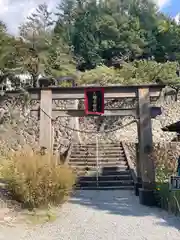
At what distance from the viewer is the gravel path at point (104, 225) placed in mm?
5449

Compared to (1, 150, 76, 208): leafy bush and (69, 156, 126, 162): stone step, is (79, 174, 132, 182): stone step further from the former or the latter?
(1, 150, 76, 208): leafy bush

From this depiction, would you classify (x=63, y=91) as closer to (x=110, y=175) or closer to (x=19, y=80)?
(x=110, y=175)

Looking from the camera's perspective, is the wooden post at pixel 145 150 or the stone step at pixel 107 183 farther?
the stone step at pixel 107 183

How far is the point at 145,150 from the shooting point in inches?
359

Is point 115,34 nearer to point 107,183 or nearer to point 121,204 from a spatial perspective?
point 107,183

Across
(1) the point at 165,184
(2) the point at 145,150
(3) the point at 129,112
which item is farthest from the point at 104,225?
(3) the point at 129,112


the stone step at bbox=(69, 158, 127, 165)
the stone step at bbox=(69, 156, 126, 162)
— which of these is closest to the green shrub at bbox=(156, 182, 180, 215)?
the stone step at bbox=(69, 158, 127, 165)

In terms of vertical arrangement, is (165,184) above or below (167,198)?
above

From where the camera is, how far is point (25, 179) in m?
6.59

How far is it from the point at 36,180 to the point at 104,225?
1.54 metres

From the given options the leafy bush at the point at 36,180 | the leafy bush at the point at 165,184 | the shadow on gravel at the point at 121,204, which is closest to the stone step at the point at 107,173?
the shadow on gravel at the point at 121,204

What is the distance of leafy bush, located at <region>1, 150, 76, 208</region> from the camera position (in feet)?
21.7

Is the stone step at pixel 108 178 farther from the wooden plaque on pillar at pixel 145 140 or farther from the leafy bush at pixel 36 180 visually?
the leafy bush at pixel 36 180

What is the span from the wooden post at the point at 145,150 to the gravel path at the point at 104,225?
39cm
